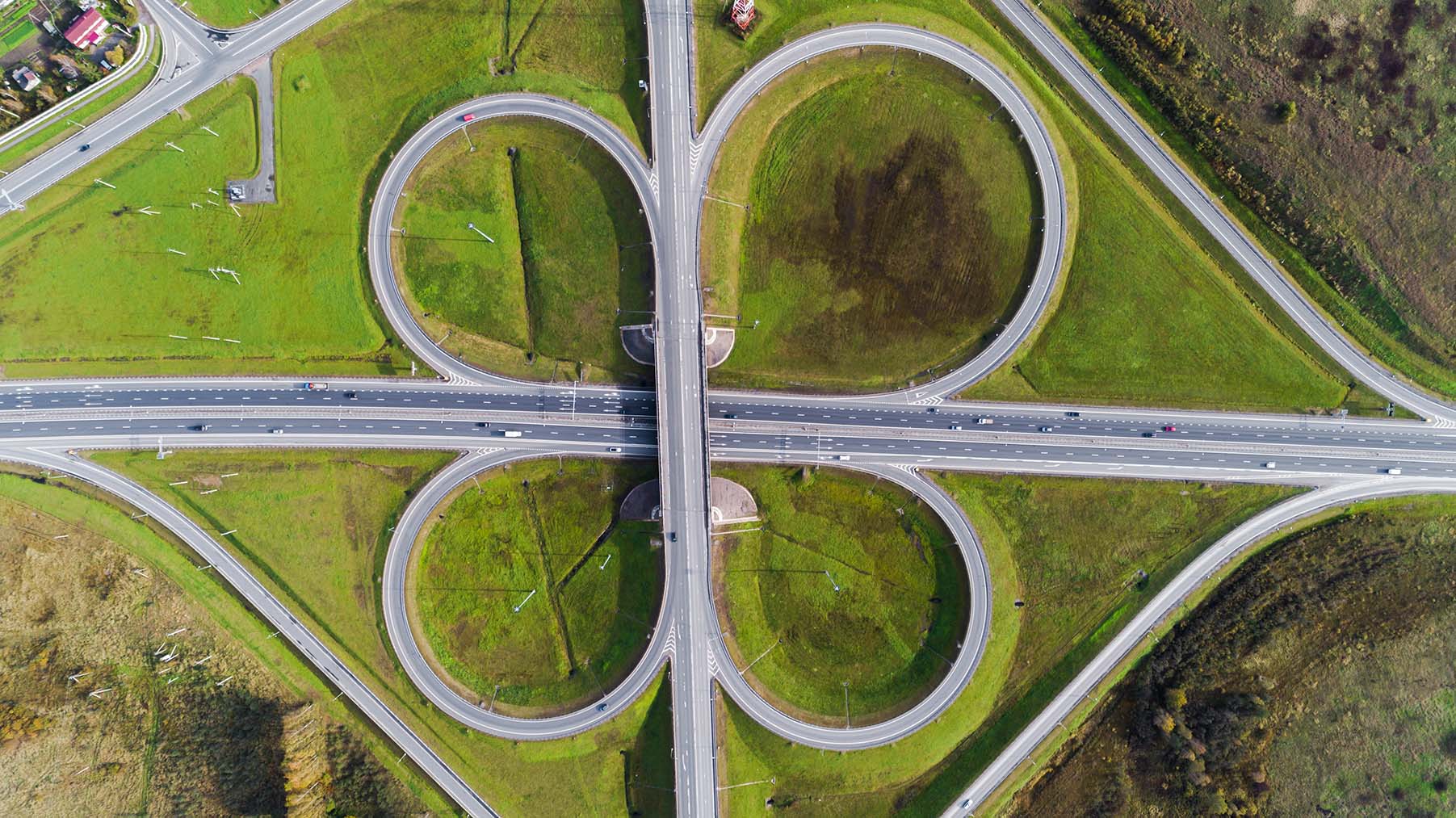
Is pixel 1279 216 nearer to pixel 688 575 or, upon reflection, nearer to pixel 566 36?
pixel 688 575

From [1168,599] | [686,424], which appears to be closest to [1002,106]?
[686,424]

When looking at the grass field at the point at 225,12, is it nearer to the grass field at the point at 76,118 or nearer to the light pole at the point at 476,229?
the grass field at the point at 76,118

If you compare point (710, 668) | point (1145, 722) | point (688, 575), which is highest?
point (688, 575)

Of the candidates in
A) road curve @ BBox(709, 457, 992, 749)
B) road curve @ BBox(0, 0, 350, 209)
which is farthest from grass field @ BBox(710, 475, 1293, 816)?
road curve @ BBox(0, 0, 350, 209)

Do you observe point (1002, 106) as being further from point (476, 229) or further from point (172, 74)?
point (172, 74)

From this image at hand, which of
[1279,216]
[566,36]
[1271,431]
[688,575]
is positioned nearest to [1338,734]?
[1271,431]
